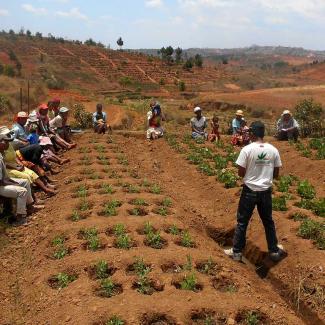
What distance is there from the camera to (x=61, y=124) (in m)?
13.1

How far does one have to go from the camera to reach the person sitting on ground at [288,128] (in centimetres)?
1493

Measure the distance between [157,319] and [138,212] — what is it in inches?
127

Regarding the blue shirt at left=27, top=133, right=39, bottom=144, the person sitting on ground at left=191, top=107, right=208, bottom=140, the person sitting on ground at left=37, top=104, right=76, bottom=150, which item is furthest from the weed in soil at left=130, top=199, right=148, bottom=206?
the person sitting on ground at left=191, top=107, right=208, bottom=140

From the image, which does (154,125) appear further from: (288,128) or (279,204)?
(279,204)

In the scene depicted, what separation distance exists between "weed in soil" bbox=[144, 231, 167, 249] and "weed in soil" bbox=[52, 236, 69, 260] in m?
1.14

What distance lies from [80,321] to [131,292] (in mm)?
770

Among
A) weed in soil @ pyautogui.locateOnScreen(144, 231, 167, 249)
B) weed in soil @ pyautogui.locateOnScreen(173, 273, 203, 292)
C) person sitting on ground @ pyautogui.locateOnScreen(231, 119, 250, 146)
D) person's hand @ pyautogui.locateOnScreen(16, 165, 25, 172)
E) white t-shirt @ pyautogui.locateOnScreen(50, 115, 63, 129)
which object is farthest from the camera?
person sitting on ground @ pyautogui.locateOnScreen(231, 119, 250, 146)

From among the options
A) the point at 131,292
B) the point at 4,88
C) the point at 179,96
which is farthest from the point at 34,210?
the point at 179,96

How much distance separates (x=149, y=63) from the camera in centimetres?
7112

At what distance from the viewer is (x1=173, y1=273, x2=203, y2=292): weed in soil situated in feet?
18.3

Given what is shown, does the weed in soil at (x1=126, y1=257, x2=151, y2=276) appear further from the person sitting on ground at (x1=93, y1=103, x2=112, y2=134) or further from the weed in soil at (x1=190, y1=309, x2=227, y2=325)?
the person sitting on ground at (x1=93, y1=103, x2=112, y2=134)

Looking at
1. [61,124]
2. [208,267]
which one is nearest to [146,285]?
[208,267]

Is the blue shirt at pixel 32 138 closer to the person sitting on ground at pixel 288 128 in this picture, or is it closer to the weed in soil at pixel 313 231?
the weed in soil at pixel 313 231

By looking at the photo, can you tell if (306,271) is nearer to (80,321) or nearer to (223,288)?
(223,288)
